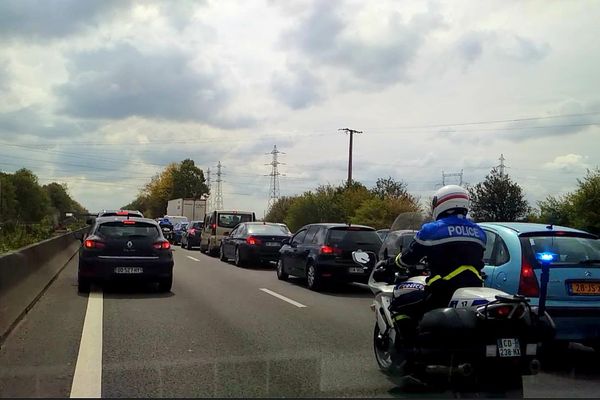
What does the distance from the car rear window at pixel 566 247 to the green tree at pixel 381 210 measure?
111ft

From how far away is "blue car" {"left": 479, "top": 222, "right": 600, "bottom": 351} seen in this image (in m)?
6.66

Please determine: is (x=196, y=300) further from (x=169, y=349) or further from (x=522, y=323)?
(x=522, y=323)

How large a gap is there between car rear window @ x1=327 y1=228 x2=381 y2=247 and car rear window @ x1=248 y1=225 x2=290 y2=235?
662 centimetres

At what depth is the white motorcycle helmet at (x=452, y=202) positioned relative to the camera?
5.60 m

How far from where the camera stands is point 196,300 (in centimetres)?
1155

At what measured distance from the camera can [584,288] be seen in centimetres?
676

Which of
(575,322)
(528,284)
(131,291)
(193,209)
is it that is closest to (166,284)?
(131,291)

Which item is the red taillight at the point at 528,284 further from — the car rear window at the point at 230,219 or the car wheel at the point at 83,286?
the car rear window at the point at 230,219

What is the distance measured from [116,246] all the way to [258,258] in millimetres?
7696

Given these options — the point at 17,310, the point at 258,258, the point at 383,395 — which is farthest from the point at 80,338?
the point at 258,258

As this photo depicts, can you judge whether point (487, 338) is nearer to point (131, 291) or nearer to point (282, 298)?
point (282, 298)

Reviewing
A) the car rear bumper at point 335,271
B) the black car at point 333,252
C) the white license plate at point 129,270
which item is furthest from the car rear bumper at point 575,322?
the white license plate at point 129,270

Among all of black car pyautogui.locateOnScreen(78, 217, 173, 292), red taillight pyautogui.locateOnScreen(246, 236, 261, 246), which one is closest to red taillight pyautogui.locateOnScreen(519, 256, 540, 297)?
black car pyautogui.locateOnScreen(78, 217, 173, 292)

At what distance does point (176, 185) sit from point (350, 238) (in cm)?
10525
